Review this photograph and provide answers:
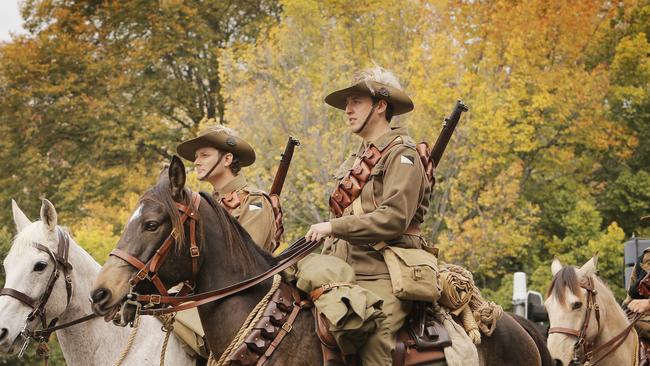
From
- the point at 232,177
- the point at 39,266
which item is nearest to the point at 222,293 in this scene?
the point at 39,266

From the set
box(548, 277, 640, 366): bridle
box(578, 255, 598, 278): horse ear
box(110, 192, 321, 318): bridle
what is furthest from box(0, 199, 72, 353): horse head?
box(578, 255, 598, 278): horse ear

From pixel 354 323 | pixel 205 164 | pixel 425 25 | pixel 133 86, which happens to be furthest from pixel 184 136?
pixel 354 323

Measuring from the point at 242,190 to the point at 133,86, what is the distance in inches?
984

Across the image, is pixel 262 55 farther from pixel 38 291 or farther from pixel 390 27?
pixel 38 291

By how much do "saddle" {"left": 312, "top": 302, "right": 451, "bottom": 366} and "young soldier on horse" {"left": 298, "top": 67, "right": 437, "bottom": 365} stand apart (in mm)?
138

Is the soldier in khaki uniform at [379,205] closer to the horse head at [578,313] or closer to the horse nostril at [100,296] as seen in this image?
the horse nostril at [100,296]

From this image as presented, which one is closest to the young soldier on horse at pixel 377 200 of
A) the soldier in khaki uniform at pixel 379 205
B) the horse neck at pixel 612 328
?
the soldier in khaki uniform at pixel 379 205

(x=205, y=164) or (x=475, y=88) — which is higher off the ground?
(x=205, y=164)

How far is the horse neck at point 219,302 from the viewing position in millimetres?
6047

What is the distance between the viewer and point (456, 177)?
85.1 feet

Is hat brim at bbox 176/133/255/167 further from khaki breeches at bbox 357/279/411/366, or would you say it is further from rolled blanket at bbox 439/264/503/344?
khaki breeches at bbox 357/279/411/366

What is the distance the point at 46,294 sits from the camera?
24.7 ft

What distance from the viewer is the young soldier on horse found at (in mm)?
6176

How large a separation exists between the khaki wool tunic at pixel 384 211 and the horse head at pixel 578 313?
3233 mm
